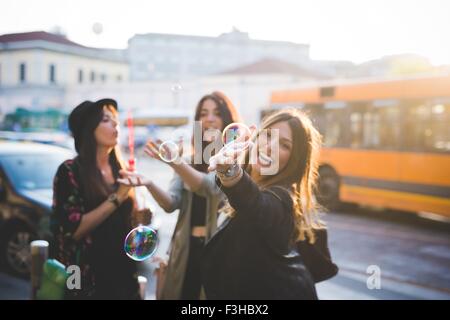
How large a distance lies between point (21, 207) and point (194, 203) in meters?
3.39

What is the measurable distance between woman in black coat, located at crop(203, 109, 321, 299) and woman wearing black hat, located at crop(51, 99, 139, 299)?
2.31 ft

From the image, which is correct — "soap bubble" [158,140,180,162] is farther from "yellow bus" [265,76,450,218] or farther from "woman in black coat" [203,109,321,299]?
"yellow bus" [265,76,450,218]

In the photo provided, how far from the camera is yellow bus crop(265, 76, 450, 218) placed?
326 inches

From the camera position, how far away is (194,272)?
268cm

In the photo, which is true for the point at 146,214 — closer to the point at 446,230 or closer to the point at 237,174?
the point at 237,174

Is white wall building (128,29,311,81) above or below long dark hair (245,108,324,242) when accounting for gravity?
above

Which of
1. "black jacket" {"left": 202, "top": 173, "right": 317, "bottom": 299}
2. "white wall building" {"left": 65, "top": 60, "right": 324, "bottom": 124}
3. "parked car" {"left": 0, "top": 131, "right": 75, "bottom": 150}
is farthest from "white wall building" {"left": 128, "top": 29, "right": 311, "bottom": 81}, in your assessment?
"black jacket" {"left": 202, "top": 173, "right": 317, "bottom": 299}

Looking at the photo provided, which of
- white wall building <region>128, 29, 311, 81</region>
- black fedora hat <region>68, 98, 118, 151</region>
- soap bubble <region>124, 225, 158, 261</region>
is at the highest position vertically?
white wall building <region>128, 29, 311, 81</region>

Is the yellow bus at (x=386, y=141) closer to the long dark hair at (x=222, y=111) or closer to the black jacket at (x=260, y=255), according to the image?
the long dark hair at (x=222, y=111)

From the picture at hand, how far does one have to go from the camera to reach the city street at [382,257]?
16.9 ft

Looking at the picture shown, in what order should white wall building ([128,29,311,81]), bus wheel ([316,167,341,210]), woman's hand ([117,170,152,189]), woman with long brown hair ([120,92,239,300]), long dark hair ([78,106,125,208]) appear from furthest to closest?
1. white wall building ([128,29,311,81])
2. bus wheel ([316,167,341,210])
3. woman with long brown hair ([120,92,239,300])
4. long dark hair ([78,106,125,208])
5. woman's hand ([117,170,152,189])
